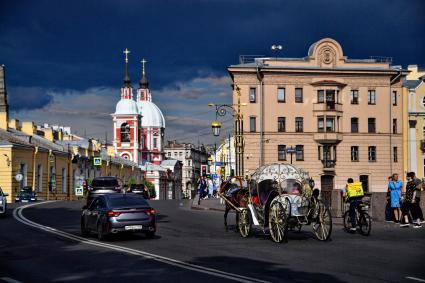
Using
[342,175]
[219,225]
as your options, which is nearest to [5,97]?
[342,175]

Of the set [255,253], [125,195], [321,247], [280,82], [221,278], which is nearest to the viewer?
[221,278]

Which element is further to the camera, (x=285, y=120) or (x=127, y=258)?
(x=285, y=120)

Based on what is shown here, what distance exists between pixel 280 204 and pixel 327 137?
50.9 m

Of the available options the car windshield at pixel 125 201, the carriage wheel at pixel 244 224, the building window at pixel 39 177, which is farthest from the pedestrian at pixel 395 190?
the building window at pixel 39 177

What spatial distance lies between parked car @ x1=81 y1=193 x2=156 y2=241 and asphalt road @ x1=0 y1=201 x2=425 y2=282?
0.38m

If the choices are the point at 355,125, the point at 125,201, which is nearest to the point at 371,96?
the point at 355,125

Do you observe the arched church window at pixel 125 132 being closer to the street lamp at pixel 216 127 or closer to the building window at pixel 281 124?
the building window at pixel 281 124

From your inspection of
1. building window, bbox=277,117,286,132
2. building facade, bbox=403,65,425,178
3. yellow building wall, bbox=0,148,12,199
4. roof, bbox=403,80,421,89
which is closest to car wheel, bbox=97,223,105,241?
yellow building wall, bbox=0,148,12,199

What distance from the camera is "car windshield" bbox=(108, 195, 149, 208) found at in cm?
1978

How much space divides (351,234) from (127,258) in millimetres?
9092

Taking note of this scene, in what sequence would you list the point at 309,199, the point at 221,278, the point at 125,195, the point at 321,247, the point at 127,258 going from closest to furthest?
the point at 221,278, the point at 127,258, the point at 321,247, the point at 309,199, the point at 125,195

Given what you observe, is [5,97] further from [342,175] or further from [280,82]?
[342,175]

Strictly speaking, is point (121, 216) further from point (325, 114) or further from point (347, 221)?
point (325, 114)

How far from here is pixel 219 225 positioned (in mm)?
25938
